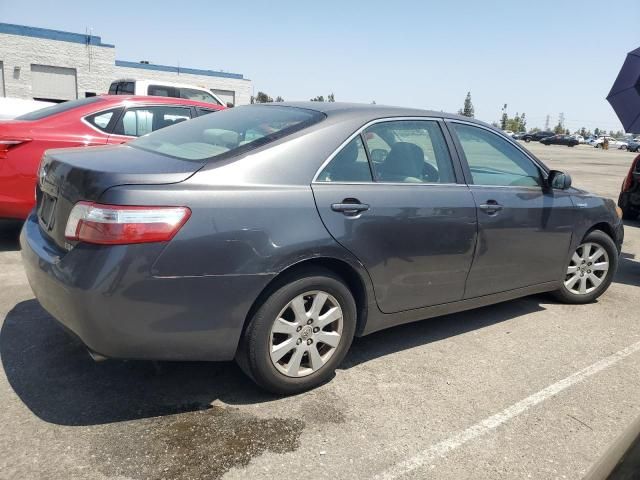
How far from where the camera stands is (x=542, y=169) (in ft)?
14.4

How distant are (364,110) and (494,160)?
1256 mm

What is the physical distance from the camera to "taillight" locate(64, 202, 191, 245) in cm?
246

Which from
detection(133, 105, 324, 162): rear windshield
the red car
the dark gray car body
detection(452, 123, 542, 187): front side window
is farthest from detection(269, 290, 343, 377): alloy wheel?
the red car

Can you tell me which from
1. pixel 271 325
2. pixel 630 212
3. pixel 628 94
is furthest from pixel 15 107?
pixel 630 212

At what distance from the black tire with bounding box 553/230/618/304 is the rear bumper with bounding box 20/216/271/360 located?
322cm

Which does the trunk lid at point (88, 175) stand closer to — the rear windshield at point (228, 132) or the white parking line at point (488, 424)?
the rear windshield at point (228, 132)

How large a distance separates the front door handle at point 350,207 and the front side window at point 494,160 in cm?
110

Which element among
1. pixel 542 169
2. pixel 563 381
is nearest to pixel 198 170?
pixel 563 381

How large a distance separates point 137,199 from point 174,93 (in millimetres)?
10690

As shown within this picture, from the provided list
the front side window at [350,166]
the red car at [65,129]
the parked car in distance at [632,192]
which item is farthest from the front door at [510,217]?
the parked car in distance at [632,192]

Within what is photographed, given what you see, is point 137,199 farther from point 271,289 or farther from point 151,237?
point 271,289

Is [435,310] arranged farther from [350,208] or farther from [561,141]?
[561,141]

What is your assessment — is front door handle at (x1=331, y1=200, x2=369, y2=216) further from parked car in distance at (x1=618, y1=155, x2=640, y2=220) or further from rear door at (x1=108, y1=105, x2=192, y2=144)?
parked car in distance at (x1=618, y1=155, x2=640, y2=220)

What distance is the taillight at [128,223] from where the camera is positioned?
2465 mm
